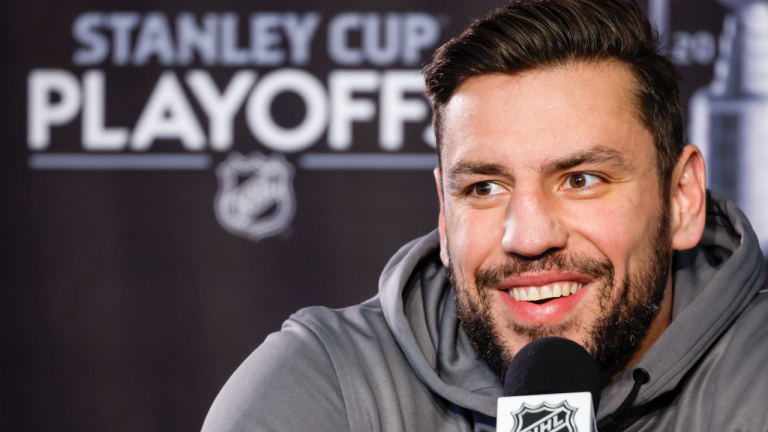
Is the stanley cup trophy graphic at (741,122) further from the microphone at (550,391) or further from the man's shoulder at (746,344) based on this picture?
the microphone at (550,391)

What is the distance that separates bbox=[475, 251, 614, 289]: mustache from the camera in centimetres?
133

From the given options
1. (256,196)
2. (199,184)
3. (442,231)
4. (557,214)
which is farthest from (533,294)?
(199,184)

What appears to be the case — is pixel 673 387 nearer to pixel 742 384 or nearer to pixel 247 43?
pixel 742 384

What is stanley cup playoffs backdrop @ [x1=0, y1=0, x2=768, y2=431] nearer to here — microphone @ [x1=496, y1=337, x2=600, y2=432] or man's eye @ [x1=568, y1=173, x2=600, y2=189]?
man's eye @ [x1=568, y1=173, x2=600, y2=189]

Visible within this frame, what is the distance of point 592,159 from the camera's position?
1376 mm

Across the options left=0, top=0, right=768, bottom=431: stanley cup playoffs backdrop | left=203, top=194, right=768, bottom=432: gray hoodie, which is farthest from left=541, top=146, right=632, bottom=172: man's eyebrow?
left=0, top=0, right=768, bottom=431: stanley cup playoffs backdrop

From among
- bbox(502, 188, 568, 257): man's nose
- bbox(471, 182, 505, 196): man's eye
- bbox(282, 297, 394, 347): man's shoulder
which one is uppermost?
bbox(471, 182, 505, 196): man's eye

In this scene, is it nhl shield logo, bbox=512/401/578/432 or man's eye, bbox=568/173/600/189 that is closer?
nhl shield logo, bbox=512/401/578/432

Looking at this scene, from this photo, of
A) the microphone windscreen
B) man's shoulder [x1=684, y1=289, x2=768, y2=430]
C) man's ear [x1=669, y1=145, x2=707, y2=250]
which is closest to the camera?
the microphone windscreen

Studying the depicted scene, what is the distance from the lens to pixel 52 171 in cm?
299

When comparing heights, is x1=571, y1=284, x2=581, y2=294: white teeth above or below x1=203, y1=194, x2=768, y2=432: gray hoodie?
above

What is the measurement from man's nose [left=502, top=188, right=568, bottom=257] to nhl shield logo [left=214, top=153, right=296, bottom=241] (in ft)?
5.57

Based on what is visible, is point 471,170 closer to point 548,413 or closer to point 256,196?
point 548,413

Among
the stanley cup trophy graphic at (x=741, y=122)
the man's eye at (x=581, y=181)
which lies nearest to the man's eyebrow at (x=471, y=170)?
the man's eye at (x=581, y=181)
